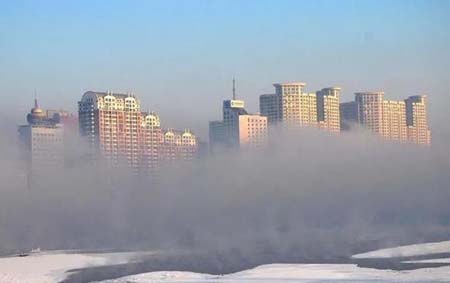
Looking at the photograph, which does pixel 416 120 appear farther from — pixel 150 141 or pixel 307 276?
pixel 307 276

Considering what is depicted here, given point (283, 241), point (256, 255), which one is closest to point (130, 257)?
point (256, 255)

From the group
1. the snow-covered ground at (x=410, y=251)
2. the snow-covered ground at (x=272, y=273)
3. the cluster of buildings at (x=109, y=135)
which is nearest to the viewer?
the snow-covered ground at (x=272, y=273)

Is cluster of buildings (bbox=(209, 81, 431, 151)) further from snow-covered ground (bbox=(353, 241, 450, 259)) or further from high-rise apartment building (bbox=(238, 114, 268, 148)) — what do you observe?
snow-covered ground (bbox=(353, 241, 450, 259))

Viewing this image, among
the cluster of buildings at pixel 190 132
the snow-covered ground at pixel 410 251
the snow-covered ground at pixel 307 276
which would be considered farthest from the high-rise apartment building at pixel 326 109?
the snow-covered ground at pixel 307 276

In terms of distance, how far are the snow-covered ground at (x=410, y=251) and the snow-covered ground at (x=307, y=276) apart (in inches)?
123

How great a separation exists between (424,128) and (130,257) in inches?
786

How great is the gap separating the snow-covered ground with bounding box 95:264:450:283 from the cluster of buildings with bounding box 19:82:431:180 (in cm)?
1689

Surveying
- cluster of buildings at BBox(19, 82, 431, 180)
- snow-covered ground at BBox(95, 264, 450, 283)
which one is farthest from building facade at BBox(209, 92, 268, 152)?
snow-covered ground at BBox(95, 264, 450, 283)

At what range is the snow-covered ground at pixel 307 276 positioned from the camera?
16734mm

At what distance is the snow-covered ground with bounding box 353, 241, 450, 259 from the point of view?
23.5 m

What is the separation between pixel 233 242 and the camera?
3203cm

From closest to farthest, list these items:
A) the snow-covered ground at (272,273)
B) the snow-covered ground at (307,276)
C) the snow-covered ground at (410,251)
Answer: the snow-covered ground at (307,276), the snow-covered ground at (272,273), the snow-covered ground at (410,251)

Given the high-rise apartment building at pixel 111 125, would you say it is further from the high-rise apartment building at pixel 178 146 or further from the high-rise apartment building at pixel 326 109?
the high-rise apartment building at pixel 326 109

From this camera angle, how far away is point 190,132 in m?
39.7
